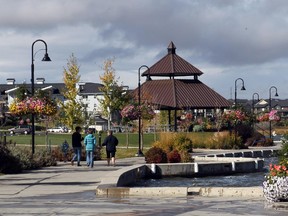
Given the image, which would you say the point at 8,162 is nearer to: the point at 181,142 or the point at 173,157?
the point at 173,157

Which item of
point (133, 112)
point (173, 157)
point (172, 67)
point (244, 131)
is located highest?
point (172, 67)

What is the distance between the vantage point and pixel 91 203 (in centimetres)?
1872

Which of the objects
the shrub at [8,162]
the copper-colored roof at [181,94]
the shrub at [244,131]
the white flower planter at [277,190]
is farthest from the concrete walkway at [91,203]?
→ the copper-colored roof at [181,94]

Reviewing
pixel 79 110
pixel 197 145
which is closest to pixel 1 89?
pixel 79 110

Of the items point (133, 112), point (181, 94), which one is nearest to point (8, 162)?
point (133, 112)

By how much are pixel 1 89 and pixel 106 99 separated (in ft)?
202

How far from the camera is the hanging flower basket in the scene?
32.8 m

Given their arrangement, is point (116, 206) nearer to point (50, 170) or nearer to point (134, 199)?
point (134, 199)

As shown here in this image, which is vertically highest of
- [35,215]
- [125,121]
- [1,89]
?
[1,89]

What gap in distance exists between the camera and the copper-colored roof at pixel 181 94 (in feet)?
219

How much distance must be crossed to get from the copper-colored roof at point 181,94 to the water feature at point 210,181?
33077mm

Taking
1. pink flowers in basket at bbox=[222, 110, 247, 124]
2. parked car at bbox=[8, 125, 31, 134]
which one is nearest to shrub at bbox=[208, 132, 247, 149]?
pink flowers in basket at bbox=[222, 110, 247, 124]

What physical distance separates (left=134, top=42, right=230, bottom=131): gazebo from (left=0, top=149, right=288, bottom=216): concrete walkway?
139ft

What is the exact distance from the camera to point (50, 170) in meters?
30.6
